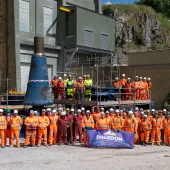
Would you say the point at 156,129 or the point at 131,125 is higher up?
the point at 131,125

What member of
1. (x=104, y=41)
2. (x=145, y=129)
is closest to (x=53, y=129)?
(x=145, y=129)

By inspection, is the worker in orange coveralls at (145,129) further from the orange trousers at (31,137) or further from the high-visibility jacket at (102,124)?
the orange trousers at (31,137)

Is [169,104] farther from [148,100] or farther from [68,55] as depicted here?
[68,55]

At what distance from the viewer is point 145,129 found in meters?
18.7

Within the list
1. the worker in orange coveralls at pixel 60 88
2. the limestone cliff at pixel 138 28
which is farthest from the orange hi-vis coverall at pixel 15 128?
the limestone cliff at pixel 138 28

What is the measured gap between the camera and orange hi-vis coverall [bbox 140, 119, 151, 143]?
18.7 meters

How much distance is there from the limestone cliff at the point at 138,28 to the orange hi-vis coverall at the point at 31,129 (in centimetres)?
3193

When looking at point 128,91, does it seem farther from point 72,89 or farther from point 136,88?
point 72,89

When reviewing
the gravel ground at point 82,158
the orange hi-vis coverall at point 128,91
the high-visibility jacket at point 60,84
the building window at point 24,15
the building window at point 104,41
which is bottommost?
the gravel ground at point 82,158

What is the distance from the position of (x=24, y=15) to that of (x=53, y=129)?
55.2 ft

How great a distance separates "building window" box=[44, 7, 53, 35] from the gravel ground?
18.6 metres

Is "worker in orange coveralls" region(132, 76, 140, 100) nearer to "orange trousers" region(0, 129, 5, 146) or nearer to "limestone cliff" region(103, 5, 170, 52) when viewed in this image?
"orange trousers" region(0, 129, 5, 146)

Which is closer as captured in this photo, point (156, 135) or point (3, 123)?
point (3, 123)

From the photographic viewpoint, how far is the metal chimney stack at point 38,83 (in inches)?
792
